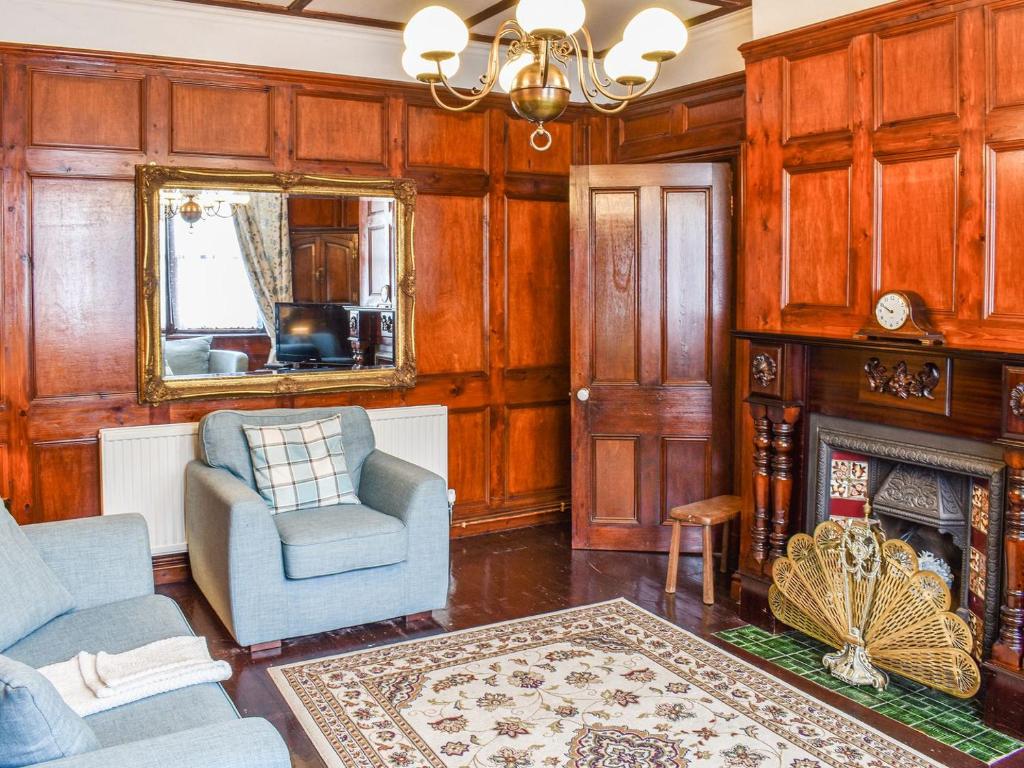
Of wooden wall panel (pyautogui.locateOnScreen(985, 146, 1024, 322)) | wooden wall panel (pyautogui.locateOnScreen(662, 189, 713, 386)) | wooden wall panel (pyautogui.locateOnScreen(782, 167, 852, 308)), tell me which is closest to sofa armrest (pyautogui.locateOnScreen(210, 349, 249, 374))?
wooden wall panel (pyautogui.locateOnScreen(662, 189, 713, 386))

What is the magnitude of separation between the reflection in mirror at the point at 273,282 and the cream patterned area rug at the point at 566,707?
177 centimetres

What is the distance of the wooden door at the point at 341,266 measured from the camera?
4.89 metres

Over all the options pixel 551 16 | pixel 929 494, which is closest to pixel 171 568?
pixel 551 16

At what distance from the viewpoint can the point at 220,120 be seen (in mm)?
4602

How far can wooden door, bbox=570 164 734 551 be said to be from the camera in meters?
4.90

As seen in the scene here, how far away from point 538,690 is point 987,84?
2.63m

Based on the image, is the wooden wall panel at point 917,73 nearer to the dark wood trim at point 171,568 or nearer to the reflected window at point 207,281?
the reflected window at point 207,281

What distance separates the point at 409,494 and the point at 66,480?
1.73 meters

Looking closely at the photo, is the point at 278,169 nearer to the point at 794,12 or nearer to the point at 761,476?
the point at 794,12

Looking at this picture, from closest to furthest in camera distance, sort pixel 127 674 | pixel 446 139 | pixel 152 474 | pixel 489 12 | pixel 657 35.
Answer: pixel 127 674 → pixel 657 35 → pixel 152 474 → pixel 489 12 → pixel 446 139

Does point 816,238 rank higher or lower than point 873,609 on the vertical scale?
higher

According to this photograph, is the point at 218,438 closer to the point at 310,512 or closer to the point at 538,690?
the point at 310,512

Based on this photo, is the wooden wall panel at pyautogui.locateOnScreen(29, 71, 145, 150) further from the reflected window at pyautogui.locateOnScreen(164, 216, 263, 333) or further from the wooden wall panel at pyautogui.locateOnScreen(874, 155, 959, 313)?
the wooden wall panel at pyautogui.locateOnScreen(874, 155, 959, 313)

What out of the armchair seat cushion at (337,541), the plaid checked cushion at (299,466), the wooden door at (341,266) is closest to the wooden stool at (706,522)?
the armchair seat cushion at (337,541)
